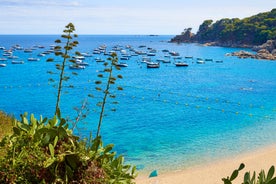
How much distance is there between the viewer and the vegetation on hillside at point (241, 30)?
130 m

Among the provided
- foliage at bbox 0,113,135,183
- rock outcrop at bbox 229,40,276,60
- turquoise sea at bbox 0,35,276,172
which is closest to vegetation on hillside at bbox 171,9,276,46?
rock outcrop at bbox 229,40,276,60

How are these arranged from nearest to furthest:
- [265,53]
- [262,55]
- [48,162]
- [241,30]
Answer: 1. [48,162]
2. [262,55]
3. [265,53]
4. [241,30]

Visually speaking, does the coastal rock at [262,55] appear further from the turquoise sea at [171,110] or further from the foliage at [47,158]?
the foliage at [47,158]

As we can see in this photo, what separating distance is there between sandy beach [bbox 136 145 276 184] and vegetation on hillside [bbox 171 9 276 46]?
102342mm

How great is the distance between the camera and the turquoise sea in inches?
1037

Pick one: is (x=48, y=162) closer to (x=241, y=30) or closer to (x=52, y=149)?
(x=52, y=149)

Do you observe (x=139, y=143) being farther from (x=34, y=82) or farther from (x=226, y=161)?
(x=34, y=82)

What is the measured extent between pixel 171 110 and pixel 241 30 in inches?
4374

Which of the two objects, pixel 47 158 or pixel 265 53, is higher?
pixel 47 158

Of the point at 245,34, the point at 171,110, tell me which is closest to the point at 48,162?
the point at 171,110

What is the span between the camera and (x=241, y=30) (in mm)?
139500

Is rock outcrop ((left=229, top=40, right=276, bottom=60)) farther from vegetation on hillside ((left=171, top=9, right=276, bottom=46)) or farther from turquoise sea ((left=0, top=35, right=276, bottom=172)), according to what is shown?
turquoise sea ((left=0, top=35, right=276, bottom=172))

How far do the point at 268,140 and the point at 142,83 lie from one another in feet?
99.0

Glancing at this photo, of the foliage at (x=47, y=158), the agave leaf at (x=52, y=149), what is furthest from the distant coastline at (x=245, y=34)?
the agave leaf at (x=52, y=149)
